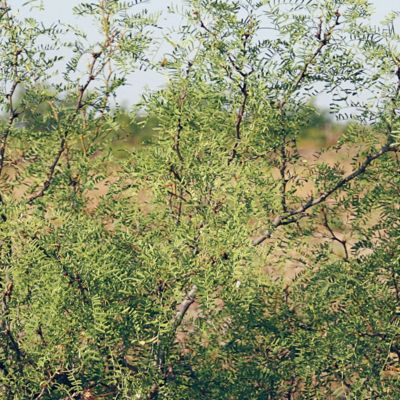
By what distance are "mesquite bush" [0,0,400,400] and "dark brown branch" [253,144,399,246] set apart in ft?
0.03

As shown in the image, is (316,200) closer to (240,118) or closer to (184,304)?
(240,118)

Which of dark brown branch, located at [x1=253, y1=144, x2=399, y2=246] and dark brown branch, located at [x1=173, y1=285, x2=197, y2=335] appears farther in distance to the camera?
dark brown branch, located at [x1=253, y1=144, x2=399, y2=246]

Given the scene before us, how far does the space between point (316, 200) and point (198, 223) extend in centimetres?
59

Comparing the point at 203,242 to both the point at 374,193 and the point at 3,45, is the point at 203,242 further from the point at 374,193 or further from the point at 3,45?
the point at 3,45

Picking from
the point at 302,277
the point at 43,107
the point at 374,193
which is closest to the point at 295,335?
the point at 302,277

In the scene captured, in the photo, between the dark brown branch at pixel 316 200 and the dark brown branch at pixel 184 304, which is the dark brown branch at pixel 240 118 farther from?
the dark brown branch at pixel 184 304

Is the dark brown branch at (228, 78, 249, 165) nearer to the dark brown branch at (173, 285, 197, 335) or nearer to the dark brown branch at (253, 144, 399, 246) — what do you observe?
the dark brown branch at (253, 144, 399, 246)

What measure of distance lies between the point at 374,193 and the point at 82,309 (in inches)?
44.0

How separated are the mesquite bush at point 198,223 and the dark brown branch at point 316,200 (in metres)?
0.01

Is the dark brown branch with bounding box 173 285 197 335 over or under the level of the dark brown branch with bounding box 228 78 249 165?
under

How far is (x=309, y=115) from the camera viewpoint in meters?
3.61

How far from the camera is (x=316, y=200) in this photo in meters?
3.57

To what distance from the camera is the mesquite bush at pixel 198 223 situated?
3.15 metres

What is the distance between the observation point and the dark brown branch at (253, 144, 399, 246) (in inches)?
134
